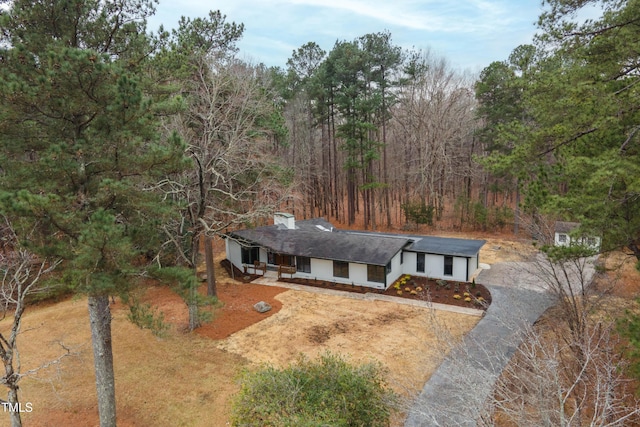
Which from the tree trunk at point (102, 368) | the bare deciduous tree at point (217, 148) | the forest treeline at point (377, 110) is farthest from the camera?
the forest treeline at point (377, 110)

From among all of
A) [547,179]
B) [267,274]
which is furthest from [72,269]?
[267,274]

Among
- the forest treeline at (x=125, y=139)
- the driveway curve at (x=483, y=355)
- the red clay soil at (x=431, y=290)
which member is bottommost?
the red clay soil at (x=431, y=290)

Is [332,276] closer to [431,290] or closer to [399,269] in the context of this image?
[399,269]

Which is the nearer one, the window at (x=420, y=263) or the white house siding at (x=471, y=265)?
the white house siding at (x=471, y=265)

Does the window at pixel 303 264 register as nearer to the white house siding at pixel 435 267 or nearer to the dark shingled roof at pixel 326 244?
the dark shingled roof at pixel 326 244

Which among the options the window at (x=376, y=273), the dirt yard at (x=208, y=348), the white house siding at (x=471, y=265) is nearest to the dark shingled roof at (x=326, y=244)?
the window at (x=376, y=273)

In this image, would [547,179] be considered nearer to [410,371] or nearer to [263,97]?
[410,371]

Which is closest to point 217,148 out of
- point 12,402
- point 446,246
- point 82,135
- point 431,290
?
point 82,135
